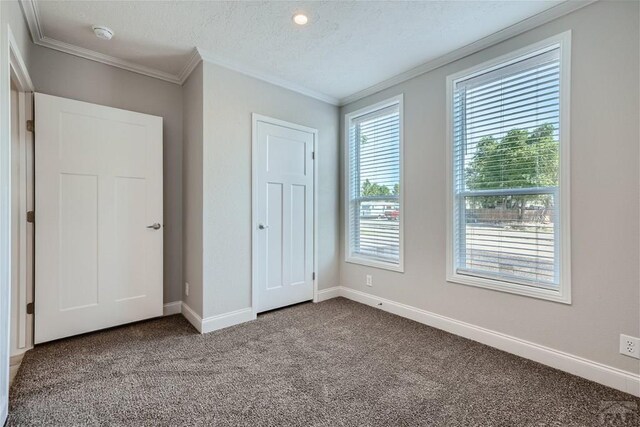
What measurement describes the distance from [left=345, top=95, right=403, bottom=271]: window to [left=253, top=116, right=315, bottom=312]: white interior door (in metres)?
0.54

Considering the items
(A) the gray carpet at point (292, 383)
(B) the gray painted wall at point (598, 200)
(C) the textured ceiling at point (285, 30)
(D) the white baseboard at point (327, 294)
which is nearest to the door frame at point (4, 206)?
(A) the gray carpet at point (292, 383)

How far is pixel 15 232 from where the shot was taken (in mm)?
2227

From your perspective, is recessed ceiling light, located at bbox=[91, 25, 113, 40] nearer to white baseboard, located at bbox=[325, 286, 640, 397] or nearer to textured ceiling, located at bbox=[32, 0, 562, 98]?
textured ceiling, located at bbox=[32, 0, 562, 98]

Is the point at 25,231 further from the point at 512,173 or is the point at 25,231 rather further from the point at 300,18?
the point at 512,173

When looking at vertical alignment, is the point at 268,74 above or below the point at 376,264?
above

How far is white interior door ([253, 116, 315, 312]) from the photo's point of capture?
3.09 m

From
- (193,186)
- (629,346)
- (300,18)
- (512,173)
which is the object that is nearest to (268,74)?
(300,18)

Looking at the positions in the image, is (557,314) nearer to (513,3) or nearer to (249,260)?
(513,3)

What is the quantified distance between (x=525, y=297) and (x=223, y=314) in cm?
252

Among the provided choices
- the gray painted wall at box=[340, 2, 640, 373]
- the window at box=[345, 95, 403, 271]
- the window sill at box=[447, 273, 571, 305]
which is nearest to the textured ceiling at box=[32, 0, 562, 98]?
the gray painted wall at box=[340, 2, 640, 373]

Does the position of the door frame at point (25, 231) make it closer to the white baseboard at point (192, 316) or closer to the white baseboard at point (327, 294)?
the white baseboard at point (192, 316)

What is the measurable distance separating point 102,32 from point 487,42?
3.04 meters

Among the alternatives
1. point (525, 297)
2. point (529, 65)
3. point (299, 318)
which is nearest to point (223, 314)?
point (299, 318)

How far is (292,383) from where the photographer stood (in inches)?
74.7
